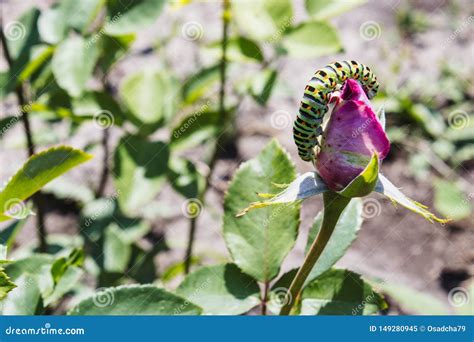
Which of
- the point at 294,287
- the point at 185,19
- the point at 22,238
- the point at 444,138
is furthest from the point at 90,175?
the point at 294,287

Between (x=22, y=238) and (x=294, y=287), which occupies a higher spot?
(x=294, y=287)

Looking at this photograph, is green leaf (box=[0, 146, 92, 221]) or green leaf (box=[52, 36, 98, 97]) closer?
green leaf (box=[0, 146, 92, 221])

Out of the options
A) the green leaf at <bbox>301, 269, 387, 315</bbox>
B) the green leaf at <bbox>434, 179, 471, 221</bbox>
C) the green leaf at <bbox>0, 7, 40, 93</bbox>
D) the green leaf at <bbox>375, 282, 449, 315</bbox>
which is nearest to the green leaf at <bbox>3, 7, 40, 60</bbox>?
the green leaf at <bbox>0, 7, 40, 93</bbox>

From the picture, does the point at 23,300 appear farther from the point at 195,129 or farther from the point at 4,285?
the point at 195,129

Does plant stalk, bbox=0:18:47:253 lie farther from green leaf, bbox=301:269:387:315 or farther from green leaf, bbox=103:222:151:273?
green leaf, bbox=301:269:387:315
